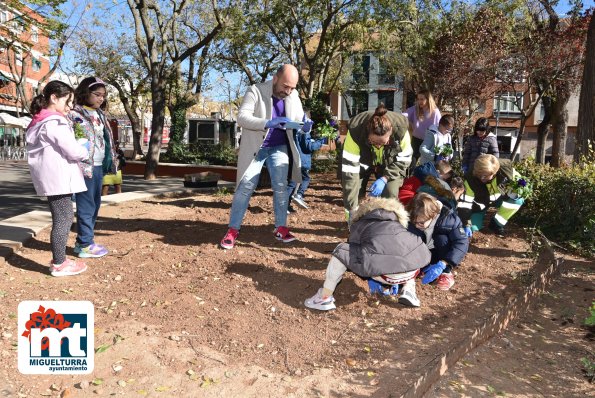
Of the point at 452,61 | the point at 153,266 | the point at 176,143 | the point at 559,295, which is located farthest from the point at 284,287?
the point at 176,143

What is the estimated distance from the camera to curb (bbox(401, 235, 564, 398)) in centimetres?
275

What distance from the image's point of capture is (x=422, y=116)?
665 cm

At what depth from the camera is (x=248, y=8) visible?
1903 centimetres

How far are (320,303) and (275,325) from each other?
40 centimetres

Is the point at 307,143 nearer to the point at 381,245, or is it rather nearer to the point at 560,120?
the point at 381,245

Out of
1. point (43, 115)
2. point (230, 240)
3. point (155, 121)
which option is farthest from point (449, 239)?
point (155, 121)

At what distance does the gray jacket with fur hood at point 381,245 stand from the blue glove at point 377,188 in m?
0.78

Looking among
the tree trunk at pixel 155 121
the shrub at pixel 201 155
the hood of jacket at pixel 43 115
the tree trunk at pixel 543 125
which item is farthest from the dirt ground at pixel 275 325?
the shrub at pixel 201 155

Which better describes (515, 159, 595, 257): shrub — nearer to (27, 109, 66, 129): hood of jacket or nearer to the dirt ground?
the dirt ground

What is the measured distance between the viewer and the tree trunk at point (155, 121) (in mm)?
15625

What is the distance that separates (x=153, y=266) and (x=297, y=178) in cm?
167

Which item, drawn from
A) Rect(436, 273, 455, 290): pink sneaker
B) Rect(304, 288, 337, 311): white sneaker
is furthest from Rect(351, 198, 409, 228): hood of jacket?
Rect(436, 273, 455, 290): pink sneaker

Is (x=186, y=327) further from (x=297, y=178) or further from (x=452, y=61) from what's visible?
(x=452, y=61)

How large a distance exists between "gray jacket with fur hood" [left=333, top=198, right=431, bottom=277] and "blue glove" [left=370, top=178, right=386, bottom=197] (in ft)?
2.56
